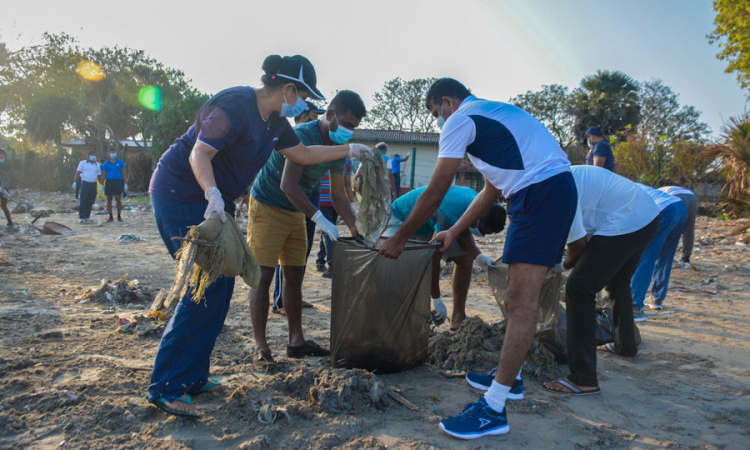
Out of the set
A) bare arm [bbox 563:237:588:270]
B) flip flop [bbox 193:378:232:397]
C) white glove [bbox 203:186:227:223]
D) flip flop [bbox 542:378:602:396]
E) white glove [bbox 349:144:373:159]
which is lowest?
flip flop [bbox 193:378:232:397]

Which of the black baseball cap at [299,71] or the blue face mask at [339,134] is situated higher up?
the black baseball cap at [299,71]

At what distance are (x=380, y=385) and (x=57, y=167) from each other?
3036 cm

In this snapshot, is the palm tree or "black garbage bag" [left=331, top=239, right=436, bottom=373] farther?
the palm tree

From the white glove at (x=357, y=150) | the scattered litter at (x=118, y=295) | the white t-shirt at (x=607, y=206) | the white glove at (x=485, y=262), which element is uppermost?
the white glove at (x=357, y=150)

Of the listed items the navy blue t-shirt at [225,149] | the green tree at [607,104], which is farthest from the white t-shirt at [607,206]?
the green tree at [607,104]

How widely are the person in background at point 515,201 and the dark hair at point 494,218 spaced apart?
3.77 ft

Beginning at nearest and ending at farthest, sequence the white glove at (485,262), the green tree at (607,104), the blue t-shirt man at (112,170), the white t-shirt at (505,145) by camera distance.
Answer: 1. the white t-shirt at (505,145)
2. the white glove at (485,262)
3. the blue t-shirt man at (112,170)
4. the green tree at (607,104)

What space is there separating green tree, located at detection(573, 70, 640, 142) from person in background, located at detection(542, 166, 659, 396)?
27.7 m

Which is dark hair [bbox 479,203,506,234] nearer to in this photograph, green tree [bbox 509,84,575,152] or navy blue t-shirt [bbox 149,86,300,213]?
navy blue t-shirt [bbox 149,86,300,213]

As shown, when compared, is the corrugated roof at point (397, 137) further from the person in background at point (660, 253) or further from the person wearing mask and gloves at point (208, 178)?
the person wearing mask and gloves at point (208, 178)

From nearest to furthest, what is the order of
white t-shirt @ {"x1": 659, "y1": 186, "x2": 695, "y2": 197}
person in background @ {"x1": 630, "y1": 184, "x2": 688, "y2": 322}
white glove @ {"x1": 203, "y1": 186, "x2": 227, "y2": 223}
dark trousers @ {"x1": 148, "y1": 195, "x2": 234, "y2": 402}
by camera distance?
white glove @ {"x1": 203, "y1": 186, "x2": 227, "y2": 223} → dark trousers @ {"x1": 148, "y1": 195, "x2": 234, "y2": 402} → person in background @ {"x1": 630, "y1": 184, "x2": 688, "y2": 322} → white t-shirt @ {"x1": 659, "y1": 186, "x2": 695, "y2": 197}

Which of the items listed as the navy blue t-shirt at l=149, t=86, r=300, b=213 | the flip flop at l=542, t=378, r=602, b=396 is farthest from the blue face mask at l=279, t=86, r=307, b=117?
the flip flop at l=542, t=378, r=602, b=396

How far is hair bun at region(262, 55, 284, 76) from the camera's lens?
2.30 m

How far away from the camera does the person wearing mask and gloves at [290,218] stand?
288cm
